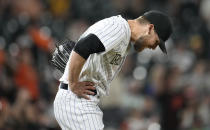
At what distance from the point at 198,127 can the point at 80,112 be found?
4.22 m

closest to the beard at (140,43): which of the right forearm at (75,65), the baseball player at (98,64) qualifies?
the baseball player at (98,64)

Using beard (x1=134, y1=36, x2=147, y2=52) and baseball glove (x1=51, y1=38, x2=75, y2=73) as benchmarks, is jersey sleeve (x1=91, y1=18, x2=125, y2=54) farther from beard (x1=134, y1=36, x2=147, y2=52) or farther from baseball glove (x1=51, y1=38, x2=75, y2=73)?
baseball glove (x1=51, y1=38, x2=75, y2=73)

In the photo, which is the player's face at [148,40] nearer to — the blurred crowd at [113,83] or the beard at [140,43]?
the beard at [140,43]

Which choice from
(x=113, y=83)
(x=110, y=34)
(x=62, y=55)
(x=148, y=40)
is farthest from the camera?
(x=113, y=83)

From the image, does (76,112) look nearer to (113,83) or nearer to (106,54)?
(106,54)

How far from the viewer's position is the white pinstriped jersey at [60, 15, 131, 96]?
3953 millimetres

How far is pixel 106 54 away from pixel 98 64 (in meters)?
0.10

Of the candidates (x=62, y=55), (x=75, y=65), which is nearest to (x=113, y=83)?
(x=62, y=55)

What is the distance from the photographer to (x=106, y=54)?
4117 millimetres

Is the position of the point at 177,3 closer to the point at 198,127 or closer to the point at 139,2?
the point at 139,2

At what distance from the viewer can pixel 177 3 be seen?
12.3m

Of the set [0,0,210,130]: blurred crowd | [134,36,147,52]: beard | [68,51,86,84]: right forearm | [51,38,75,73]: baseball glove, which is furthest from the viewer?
[0,0,210,130]: blurred crowd

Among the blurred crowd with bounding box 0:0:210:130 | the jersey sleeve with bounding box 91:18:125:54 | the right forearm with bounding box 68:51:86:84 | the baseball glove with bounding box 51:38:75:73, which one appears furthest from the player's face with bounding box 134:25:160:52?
the blurred crowd with bounding box 0:0:210:130

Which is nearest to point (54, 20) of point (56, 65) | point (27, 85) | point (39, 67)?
point (39, 67)
